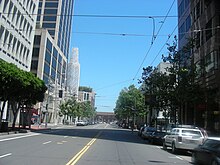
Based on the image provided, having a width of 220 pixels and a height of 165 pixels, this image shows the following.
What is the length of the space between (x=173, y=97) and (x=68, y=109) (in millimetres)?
81268

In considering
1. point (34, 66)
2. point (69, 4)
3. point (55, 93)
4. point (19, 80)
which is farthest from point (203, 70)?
point (69, 4)

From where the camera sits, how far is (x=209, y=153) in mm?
12852

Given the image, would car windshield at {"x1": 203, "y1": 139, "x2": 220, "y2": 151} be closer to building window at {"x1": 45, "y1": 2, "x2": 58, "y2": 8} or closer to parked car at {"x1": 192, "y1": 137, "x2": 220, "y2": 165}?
parked car at {"x1": 192, "y1": 137, "x2": 220, "y2": 165}

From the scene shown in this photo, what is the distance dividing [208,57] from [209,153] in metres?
26.0

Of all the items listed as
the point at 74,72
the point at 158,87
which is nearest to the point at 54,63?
the point at 74,72

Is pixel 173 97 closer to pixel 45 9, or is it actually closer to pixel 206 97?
pixel 206 97

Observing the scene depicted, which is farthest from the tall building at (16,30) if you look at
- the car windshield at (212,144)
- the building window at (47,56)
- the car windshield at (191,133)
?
the car windshield at (212,144)

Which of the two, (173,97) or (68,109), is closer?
(173,97)

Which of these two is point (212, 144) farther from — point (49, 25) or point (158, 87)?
point (49, 25)

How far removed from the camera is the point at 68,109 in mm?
113812

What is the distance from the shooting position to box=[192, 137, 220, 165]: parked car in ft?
39.8

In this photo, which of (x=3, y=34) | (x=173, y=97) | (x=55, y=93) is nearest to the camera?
(x=173, y=97)

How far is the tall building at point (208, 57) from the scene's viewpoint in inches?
1371

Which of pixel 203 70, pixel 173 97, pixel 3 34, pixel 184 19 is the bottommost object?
pixel 173 97
